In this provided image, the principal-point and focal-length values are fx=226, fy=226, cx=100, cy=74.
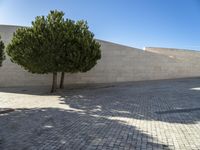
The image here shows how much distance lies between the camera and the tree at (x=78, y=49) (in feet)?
45.5

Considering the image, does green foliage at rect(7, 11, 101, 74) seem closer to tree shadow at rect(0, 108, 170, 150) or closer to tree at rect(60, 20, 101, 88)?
tree at rect(60, 20, 101, 88)

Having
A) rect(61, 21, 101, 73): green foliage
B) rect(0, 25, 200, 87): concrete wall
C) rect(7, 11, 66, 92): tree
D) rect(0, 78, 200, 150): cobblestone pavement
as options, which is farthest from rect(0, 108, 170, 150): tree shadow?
rect(0, 25, 200, 87): concrete wall

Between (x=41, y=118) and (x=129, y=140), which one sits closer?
(x=129, y=140)

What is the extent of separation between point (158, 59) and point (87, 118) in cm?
1444

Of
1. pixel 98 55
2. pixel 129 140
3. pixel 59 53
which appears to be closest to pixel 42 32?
pixel 59 53

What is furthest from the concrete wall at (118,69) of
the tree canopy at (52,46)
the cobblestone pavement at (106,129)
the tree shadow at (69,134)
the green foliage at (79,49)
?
the tree shadow at (69,134)

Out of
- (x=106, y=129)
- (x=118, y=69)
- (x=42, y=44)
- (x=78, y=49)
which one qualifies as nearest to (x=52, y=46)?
(x=42, y=44)

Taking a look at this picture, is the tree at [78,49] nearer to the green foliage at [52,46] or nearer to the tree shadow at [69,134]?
the green foliage at [52,46]

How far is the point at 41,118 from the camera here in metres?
7.68

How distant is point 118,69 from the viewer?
19.7 metres

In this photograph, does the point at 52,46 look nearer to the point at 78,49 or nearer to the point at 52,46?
the point at 52,46

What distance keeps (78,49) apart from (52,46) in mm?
1633

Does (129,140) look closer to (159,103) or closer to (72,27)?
(159,103)

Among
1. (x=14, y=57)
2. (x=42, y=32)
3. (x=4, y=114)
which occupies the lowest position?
(x=4, y=114)
